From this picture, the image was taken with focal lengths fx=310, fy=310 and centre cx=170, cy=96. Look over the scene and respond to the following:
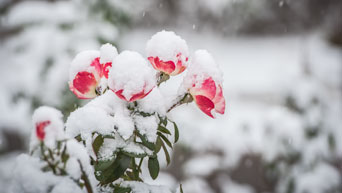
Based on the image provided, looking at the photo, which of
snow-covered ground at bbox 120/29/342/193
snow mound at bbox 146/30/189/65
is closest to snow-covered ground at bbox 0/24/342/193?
snow-covered ground at bbox 120/29/342/193

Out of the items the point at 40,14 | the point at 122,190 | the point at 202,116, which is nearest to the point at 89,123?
the point at 122,190

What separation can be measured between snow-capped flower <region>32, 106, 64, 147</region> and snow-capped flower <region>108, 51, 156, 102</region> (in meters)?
0.13

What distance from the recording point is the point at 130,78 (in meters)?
0.59

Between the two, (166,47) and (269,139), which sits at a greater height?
(269,139)

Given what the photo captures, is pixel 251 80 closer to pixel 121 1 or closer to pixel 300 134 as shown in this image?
pixel 300 134

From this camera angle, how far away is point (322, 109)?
8.86 feet

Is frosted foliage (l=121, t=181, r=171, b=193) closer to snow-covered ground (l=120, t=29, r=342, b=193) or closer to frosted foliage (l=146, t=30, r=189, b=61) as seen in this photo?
frosted foliage (l=146, t=30, r=189, b=61)

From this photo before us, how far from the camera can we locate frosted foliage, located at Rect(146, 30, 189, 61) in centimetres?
66

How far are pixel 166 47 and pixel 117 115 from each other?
0.18 m

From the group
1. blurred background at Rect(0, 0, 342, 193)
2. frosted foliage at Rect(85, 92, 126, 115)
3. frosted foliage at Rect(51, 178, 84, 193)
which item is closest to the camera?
frosted foliage at Rect(51, 178, 84, 193)

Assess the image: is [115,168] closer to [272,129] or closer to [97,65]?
[97,65]

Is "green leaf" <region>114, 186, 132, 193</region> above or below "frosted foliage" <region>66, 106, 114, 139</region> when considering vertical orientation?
below

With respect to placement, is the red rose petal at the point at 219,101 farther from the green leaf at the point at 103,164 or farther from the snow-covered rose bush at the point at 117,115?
the green leaf at the point at 103,164

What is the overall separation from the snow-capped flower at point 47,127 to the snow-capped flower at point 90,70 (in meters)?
0.09
